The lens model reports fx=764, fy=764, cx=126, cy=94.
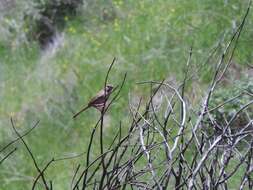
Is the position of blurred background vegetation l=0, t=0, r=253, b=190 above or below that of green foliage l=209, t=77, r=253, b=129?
above

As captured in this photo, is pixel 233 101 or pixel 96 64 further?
pixel 96 64

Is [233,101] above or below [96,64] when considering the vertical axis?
below

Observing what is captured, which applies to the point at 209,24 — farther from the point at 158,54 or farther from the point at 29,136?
the point at 29,136

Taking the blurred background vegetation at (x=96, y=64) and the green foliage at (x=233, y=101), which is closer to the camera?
the green foliage at (x=233, y=101)

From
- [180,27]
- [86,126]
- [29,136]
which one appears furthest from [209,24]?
[29,136]

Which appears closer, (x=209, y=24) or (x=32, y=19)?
(x=209, y=24)

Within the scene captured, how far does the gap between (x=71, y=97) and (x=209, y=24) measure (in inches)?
53.4

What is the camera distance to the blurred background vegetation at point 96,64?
240 inches

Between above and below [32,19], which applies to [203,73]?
below

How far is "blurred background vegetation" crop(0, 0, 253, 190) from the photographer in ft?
20.0

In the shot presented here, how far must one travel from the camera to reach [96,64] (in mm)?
6816

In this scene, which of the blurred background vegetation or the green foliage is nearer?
the green foliage

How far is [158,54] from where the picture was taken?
21.4 feet

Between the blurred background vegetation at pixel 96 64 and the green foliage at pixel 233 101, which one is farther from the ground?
the blurred background vegetation at pixel 96 64
